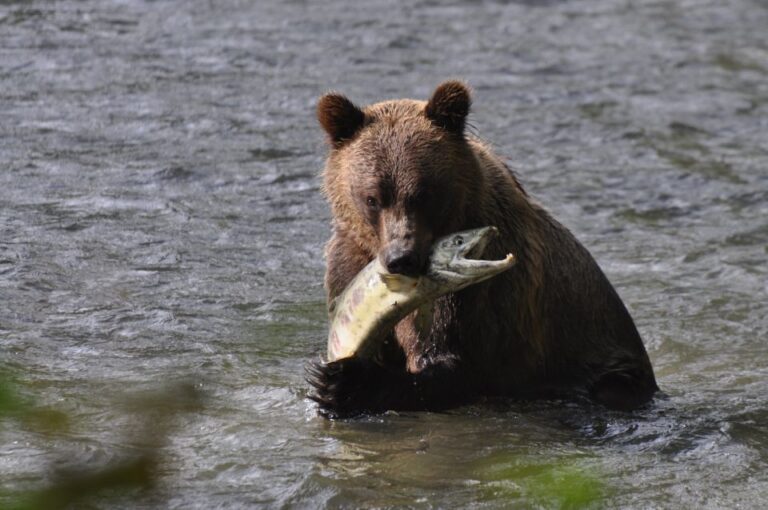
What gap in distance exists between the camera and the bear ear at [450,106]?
18.5ft

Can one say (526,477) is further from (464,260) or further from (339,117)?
(339,117)

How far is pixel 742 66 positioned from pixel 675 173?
3464 mm

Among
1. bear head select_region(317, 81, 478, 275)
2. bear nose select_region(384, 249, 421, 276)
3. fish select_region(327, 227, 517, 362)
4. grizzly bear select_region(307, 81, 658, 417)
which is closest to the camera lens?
bear nose select_region(384, 249, 421, 276)

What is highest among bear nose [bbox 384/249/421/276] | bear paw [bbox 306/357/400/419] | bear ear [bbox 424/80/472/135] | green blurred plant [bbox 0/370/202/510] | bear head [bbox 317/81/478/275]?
green blurred plant [bbox 0/370/202/510]

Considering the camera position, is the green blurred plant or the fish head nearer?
the green blurred plant

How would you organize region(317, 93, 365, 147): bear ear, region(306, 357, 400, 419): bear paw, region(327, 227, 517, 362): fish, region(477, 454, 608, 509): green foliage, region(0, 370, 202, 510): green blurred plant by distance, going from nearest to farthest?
region(0, 370, 202, 510): green blurred plant, region(477, 454, 608, 509): green foliage, region(327, 227, 517, 362): fish, region(306, 357, 400, 419): bear paw, region(317, 93, 365, 147): bear ear

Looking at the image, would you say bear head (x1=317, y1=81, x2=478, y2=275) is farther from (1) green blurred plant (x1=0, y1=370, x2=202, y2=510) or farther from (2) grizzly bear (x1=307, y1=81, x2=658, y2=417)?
(1) green blurred plant (x1=0, y1=370, x2=202, y2=510)

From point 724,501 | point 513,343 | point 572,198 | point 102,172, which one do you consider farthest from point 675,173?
point 724,501

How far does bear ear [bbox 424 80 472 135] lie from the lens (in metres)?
5.64

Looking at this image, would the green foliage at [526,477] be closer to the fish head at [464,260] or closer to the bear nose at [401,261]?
the fish head at [464,260]

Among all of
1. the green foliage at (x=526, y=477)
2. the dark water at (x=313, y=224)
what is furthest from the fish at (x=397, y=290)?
the green foliage at (x=526, y=477)

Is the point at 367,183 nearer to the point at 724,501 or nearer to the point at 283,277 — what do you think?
the point at 724,501

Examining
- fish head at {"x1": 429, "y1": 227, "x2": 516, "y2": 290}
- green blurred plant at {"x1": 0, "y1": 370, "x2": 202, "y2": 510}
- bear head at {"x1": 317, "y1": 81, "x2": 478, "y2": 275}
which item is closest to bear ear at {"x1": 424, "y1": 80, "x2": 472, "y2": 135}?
bear head at {"x1": 317, "y1": 81, "x2": 478, "y2": 275}

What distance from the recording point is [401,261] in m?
5.11
